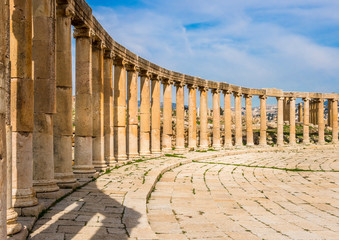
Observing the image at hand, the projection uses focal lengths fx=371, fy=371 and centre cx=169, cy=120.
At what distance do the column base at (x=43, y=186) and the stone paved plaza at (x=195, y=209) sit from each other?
464mm

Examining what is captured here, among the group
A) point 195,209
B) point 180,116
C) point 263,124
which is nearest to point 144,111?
point 180,116

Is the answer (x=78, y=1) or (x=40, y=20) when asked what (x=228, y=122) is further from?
(x=40, y=20)

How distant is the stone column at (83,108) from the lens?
13609 millimetres

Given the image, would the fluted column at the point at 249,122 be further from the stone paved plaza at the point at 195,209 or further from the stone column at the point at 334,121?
the stone paved plaza at the point at 195,209

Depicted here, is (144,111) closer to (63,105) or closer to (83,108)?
(83,108)

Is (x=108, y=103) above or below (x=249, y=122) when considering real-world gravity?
above

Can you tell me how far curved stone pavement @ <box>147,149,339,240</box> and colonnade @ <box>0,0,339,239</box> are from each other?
9.27 ft

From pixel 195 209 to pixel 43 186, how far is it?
12.4 feet

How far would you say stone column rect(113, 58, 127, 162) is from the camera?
19.3m

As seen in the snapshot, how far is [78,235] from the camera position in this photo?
639 centimetres

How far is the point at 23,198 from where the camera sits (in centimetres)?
724

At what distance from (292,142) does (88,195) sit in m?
31.9

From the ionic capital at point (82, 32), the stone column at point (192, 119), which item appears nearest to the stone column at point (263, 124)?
the stone column at point (192, 119)

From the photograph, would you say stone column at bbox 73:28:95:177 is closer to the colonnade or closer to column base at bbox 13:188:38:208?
the colonnade
